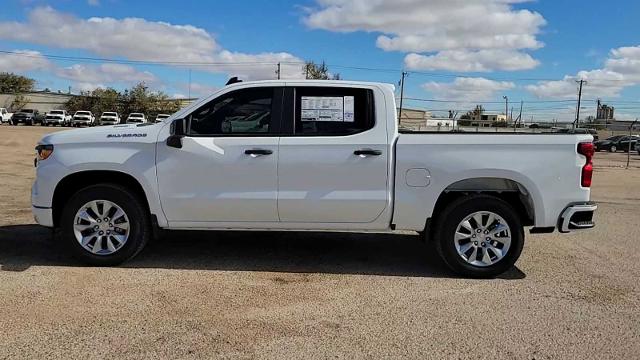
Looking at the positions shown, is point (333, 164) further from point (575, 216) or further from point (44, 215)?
point (44, 215)

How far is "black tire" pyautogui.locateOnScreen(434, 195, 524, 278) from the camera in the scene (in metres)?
5.71

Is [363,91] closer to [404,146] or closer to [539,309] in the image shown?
[404,146]

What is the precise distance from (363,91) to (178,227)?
2.32 m

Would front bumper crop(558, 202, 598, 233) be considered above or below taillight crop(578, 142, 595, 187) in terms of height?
Result: below

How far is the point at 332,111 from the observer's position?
5.83m

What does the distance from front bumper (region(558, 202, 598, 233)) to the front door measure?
2.83m

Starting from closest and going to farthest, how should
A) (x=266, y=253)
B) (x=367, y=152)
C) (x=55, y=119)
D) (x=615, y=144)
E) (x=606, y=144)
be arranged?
(x=367, y=152) → (x=266, y=253) → (x=615, y=144) → (x=606, y=144) → (x=55, y=119)

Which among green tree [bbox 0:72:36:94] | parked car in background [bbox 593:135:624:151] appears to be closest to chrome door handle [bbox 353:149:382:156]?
parked car in background [bbox 593:135:624:151]

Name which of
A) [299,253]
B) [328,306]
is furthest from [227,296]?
[299,253]

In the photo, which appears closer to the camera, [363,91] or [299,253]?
[363,91]

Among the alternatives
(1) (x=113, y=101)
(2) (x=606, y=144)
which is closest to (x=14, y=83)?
(1) (x=113, y=101)

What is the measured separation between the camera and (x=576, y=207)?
5.69 meters

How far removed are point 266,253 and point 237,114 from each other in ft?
5.51

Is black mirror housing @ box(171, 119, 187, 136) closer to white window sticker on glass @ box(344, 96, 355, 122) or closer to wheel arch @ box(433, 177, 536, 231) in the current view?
white window sticker on glass @ box(344, 96, 355, 122)
